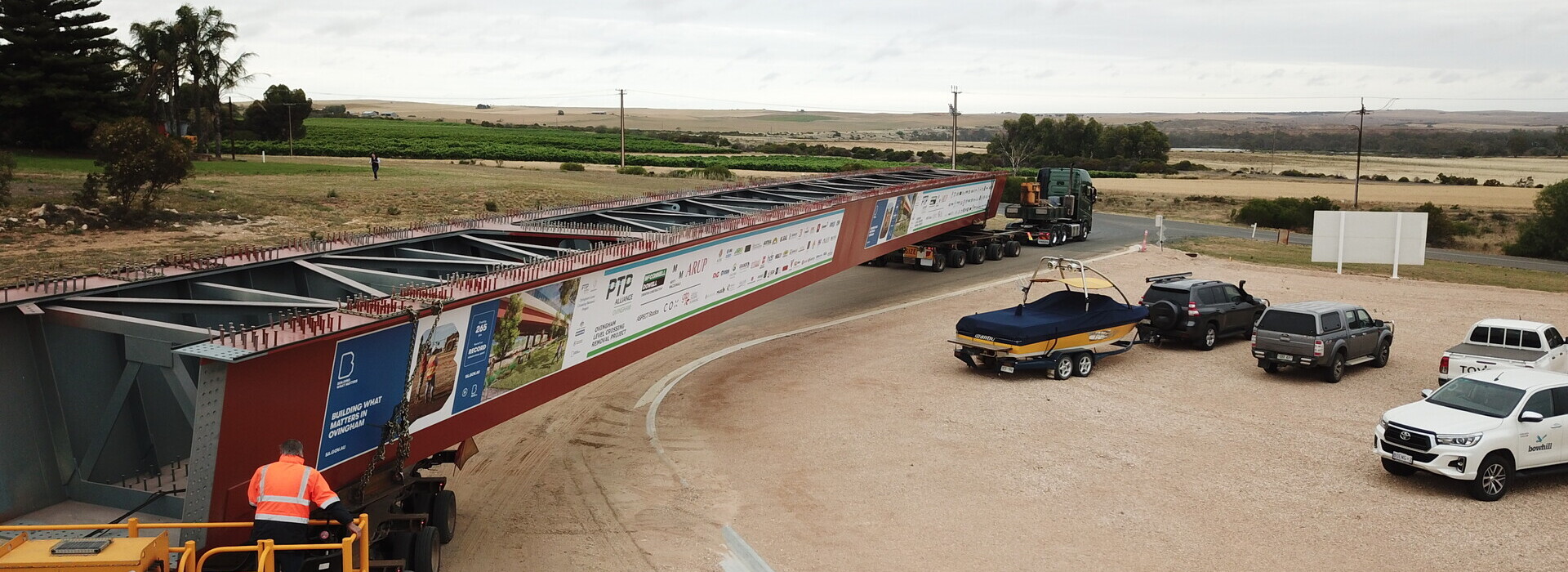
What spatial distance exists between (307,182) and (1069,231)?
116 feet

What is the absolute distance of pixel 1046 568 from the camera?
40.1ft

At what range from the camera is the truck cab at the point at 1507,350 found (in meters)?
19.7

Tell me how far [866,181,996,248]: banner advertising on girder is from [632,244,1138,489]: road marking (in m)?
2.21

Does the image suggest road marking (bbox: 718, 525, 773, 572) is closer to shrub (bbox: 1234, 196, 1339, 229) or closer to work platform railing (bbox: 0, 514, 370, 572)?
work platform railing (bbox: 0, 514, 370, 572)

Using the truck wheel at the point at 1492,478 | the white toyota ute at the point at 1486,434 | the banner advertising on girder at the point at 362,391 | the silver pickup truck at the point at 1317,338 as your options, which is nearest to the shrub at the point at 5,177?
the banner advertising on girder at the point at 362,391

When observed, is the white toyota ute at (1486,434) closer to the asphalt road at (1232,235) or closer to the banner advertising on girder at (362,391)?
the banner advertising on girder at (362,391)

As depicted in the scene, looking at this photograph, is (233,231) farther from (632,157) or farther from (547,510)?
(632,157)

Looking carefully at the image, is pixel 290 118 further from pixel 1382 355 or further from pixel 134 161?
pixel 1382 355

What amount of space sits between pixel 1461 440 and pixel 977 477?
6844 millimetres

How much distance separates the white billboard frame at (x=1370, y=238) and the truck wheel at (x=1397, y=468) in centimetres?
2399

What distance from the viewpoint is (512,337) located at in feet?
41.9

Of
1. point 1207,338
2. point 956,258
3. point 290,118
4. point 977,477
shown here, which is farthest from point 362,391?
point 290,118

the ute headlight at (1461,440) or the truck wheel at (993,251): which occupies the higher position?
the truck wheel at (993,251)

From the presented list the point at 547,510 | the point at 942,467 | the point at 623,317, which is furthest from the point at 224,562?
the point at 942,467
